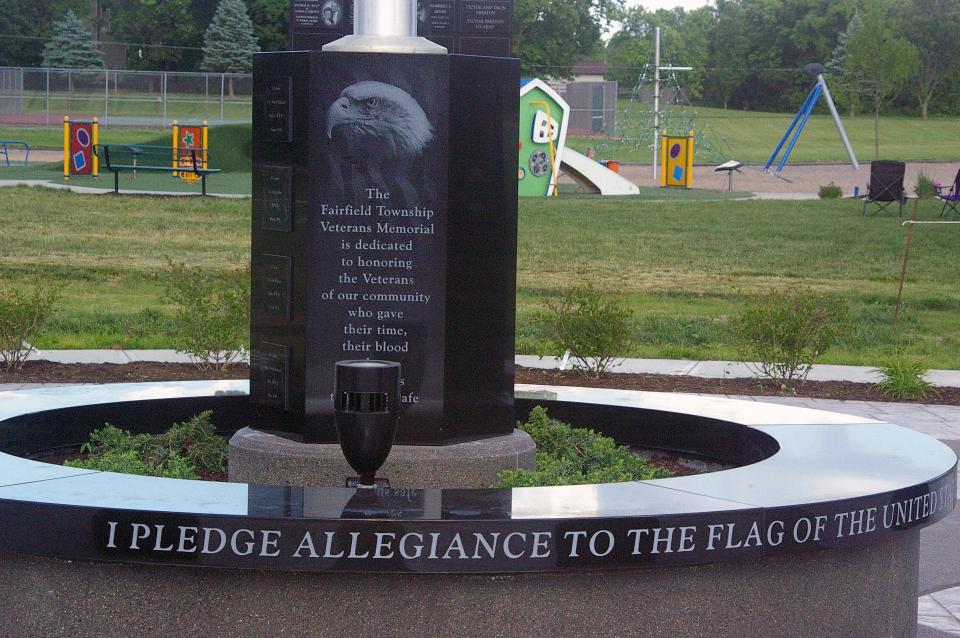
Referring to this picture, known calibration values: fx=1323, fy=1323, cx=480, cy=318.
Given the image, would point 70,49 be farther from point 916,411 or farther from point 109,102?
point 916,411

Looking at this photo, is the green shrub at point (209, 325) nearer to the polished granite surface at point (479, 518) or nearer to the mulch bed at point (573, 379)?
the mulch bed at point (573, 379)

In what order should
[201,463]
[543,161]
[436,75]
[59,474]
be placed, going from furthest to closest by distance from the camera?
[543,161]
[201,463]
[436,75]
[59,474]

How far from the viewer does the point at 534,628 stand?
418cm

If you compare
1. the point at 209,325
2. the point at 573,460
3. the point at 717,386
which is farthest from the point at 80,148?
the point at 573,460

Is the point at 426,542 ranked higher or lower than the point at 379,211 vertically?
lower

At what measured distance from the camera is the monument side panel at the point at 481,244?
549cm

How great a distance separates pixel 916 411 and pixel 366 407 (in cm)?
694

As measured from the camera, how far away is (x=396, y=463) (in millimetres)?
5406

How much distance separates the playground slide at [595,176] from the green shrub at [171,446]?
91.0 feet

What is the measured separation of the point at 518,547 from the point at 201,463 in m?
2.69

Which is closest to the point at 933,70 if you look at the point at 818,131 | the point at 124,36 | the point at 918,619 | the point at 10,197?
the point at 818,131

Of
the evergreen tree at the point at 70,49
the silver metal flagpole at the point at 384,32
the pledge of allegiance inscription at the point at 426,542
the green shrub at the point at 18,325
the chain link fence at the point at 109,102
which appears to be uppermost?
the evergreen tree at the point at 70,49

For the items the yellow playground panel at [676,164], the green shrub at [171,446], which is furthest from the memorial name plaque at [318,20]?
the yellow playground panel at [676,164]

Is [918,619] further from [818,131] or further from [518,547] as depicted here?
[818,131]
